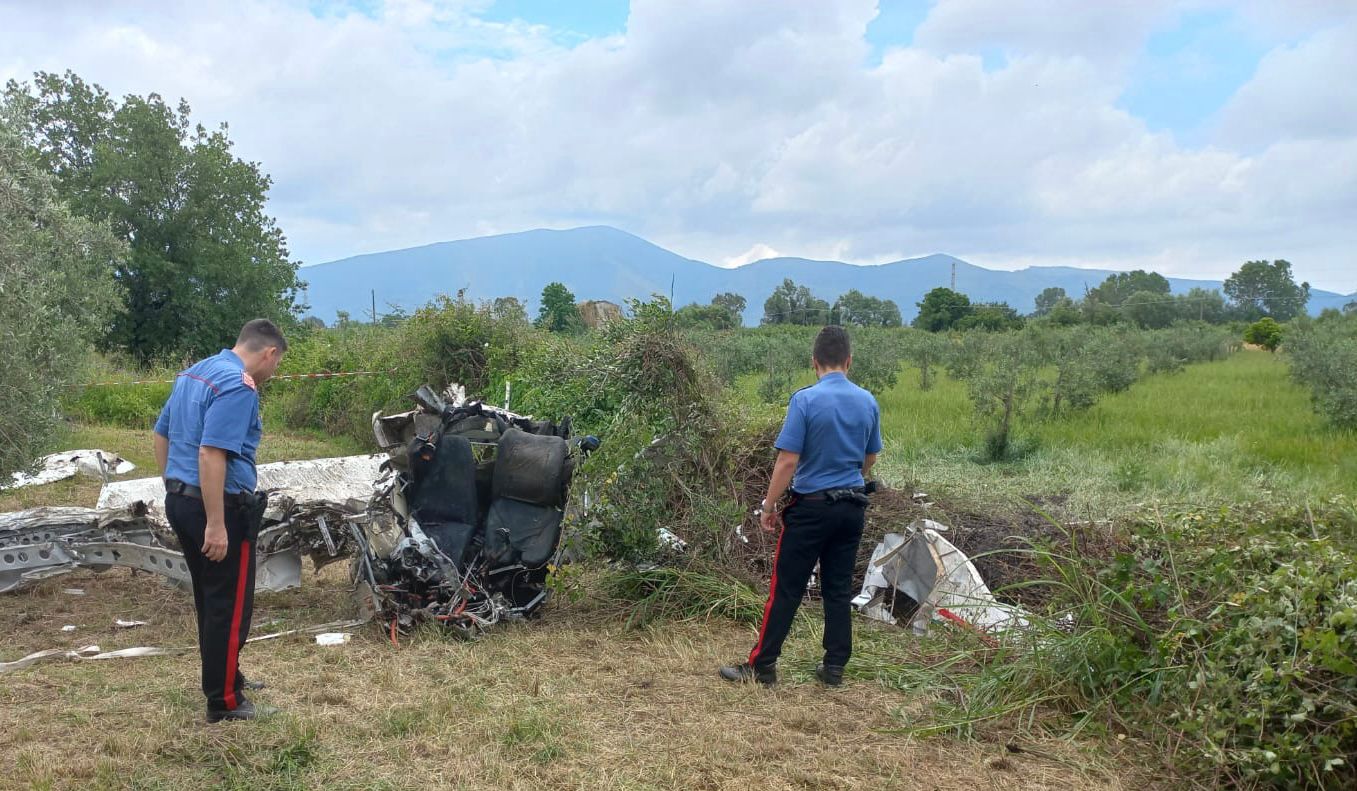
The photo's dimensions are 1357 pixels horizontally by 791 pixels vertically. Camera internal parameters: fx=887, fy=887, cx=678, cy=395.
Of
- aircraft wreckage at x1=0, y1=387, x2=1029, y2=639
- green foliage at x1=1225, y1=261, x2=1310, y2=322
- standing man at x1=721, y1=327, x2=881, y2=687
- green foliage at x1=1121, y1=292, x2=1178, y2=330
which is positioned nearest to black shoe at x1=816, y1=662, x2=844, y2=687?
standing man at x1=721, y1=327, x2=881, y2=687

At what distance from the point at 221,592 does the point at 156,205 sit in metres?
24.6

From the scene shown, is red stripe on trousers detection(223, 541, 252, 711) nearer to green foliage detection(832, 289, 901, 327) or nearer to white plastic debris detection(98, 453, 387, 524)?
white plastic debris detection(98, 453, 387, 524)

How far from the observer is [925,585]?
18.3 ft

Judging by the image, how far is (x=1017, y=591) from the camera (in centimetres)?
586

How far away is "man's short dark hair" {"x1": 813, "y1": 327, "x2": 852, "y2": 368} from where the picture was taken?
14.6ft

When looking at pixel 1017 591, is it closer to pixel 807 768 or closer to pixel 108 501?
pixel 807 768

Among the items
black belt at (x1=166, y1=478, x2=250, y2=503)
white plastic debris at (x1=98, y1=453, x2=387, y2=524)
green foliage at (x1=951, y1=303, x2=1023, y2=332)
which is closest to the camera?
black belt at (x1=166, y1=478, x2=250, y2=503)

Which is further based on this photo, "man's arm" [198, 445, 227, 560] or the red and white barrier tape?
the red and white barrier tape

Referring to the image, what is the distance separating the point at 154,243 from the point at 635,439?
2369cm

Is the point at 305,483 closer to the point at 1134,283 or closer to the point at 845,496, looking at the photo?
the point at 845,496

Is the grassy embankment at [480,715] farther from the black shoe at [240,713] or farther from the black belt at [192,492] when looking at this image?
the black belt at [192,492]

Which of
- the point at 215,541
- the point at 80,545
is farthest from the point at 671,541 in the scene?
the point at 80,545

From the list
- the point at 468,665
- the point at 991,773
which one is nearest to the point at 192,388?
the point at 468,665

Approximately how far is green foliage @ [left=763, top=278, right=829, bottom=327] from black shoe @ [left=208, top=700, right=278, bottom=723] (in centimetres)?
3836
